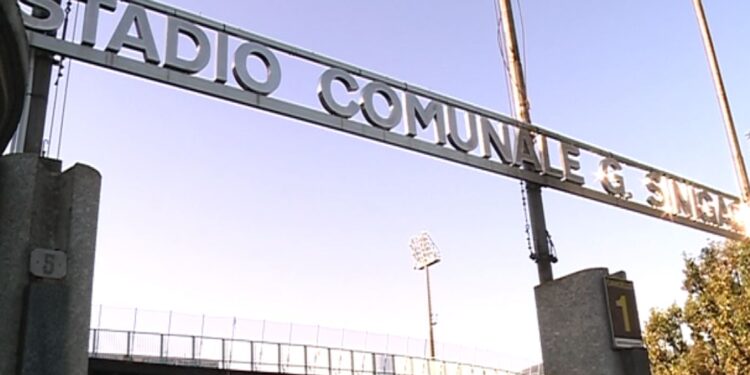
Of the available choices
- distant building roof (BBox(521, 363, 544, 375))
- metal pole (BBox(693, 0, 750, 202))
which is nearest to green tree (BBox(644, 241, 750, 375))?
distant building roof (BBox(521, 363, 544, 375))

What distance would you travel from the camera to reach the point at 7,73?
5.46 metres

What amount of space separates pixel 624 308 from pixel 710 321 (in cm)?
1415

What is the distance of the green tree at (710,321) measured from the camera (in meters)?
21.4

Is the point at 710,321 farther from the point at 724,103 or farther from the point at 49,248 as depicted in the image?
the point at 49,248

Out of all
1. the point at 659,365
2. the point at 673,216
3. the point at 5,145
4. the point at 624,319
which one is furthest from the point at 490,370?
the point at 5,145

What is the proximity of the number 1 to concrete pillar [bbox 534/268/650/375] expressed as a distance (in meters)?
0.25

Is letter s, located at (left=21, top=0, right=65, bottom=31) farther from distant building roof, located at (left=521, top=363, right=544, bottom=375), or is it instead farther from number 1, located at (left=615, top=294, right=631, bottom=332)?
distant building roof, located at (left=521, top=363, right=544, bottom=375)

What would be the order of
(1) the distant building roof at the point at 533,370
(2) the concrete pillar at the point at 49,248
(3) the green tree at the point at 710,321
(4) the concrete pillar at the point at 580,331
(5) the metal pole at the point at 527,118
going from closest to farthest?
(2) the concrete pillar at the point at 49,248 → (4) the concrete pillar at the point at 580,331 → (5) the metal pole at the point at 527,118 → (3) the green tree at the point at 710,321 → (1) the distant building roof at the point at 533,370

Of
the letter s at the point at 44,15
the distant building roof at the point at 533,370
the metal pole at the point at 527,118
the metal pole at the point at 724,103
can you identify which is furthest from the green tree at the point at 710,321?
the letter s at the point at 44,15

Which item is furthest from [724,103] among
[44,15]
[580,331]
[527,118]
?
[44,15]

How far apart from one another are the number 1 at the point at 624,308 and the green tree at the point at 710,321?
38.6 ft

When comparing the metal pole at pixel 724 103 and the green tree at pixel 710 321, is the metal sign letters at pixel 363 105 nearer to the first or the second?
the metal pole at pixel 724 103

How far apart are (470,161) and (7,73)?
6223mm

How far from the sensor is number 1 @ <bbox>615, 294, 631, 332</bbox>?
33.5 ft
